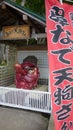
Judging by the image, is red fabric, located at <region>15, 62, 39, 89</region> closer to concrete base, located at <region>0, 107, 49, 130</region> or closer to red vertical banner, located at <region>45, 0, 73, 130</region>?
concrete base, located at <region>0, 107, 49, 130</region>

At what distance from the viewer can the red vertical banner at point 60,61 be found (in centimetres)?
352

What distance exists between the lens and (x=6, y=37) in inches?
212

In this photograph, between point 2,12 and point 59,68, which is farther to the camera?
point 2,12

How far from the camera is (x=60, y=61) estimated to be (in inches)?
141


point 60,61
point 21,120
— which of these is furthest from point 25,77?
point 60,61

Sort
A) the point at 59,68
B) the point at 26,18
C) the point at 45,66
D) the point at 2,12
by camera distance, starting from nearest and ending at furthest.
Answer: the point at 59,68 → the point at 26,18 → the point at 2,12 → the point at 45,66

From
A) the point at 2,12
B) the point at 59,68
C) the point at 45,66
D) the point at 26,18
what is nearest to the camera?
the point at 59,68

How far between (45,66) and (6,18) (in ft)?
7.05

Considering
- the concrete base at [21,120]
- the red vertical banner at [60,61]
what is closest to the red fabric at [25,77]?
the concrete base at [21,120]

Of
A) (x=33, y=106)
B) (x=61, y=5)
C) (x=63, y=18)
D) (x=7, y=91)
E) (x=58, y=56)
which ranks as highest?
(x=61, y=5)

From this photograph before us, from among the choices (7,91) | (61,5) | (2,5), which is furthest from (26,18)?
(7,91)

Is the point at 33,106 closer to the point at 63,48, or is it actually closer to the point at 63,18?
the point at 63,48

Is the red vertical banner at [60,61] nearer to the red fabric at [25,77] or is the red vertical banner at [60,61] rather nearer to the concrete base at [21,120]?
the concrete base at [21,120]

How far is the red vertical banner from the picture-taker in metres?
3.52
